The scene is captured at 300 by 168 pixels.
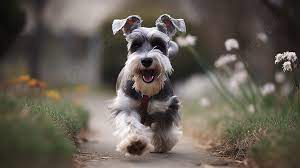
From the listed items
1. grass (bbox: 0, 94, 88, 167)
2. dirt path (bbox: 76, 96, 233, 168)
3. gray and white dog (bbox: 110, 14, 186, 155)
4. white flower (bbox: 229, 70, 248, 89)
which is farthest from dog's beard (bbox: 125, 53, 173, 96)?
white flower (bbox: 229, 70, 248, 89)

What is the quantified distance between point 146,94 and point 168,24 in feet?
3.66

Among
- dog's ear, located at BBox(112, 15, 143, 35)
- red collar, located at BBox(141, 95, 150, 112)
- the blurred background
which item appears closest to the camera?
red collar, located at BBox(141, 95, 150, 112)

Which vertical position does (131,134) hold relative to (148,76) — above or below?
below

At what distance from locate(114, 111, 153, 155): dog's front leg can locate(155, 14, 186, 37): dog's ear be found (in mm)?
1208

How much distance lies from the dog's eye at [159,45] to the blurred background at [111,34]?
1.63m

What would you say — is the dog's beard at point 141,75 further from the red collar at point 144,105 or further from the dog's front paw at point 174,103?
the dog's front paw at point 174,103

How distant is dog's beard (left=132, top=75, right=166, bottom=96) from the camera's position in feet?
25.3

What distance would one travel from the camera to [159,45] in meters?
7.88

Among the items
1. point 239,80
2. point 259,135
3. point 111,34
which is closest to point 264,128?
point 259,135

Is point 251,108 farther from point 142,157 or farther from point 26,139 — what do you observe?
point 26,139

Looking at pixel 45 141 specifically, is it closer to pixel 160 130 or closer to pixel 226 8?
pixel 160 130

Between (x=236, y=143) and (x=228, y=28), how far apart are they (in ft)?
33.0

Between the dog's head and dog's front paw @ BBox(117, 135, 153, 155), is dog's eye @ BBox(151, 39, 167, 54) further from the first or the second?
dog's front paw @ BBox(117, 135, 153, 155)

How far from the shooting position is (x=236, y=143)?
785cm
